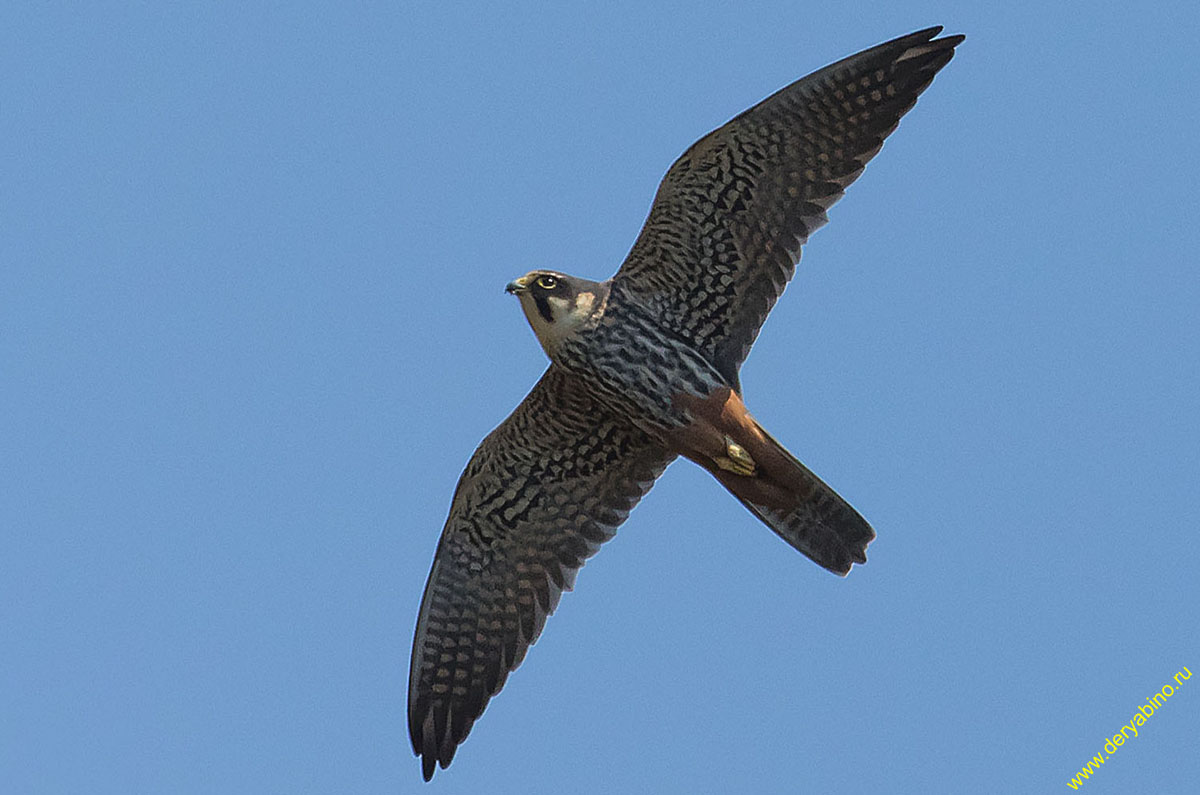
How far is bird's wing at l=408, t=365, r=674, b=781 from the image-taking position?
34.2 ft

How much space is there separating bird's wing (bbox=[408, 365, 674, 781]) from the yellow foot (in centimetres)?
83

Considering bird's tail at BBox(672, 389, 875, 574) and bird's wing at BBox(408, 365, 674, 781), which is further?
bird's wing at BBox(408, 365, 674, 781)

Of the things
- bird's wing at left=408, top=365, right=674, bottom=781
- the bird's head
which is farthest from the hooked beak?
bird's wing at left=408, top=365, right=674, bottom=781

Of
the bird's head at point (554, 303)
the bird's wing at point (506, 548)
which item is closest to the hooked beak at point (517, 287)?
the bird's head at point (554, 303)

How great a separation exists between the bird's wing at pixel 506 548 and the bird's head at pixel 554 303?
95 centimetres

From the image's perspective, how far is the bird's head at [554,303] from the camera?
9492 millimetres

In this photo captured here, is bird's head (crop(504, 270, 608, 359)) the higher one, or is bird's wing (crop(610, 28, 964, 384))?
bird's wing (crop(610, 28, 964, 384))

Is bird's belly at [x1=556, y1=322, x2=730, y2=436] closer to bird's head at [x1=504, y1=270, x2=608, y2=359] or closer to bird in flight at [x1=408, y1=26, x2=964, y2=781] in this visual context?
bird in flight at [x1=408, y1=26, x2=964, y2=781]

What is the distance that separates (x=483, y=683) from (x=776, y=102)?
14.5 feet

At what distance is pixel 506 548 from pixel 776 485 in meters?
2.14

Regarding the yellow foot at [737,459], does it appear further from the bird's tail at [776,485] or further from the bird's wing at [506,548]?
the bird's wing at [506,548]

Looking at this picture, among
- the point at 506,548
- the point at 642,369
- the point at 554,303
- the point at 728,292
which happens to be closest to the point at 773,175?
the point at 728,292

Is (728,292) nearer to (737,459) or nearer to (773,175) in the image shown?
(773,175)

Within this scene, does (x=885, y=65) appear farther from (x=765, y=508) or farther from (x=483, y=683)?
(x=483, y=683)
